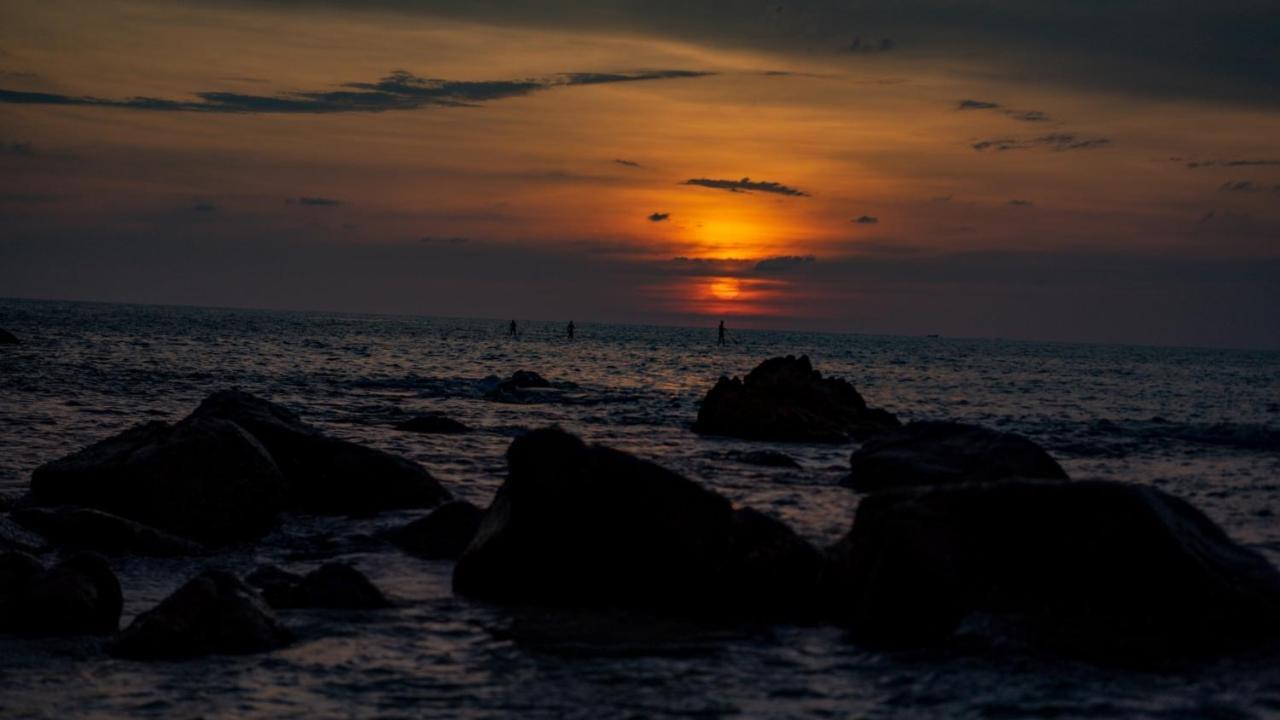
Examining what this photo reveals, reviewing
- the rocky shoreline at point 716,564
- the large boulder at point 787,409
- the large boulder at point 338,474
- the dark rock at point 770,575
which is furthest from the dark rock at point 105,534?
the large boulder at point 787,409

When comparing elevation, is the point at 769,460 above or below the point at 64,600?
below

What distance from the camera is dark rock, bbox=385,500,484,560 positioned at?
13.6 m

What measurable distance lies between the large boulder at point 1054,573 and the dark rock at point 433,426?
1950cm

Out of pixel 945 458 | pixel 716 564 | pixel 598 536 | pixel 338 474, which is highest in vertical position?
pixel 945 458

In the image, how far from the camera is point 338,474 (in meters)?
17.0

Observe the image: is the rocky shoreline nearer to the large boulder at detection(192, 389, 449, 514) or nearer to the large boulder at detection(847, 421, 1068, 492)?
the large boulder at detection(192, 389, 449, 514)

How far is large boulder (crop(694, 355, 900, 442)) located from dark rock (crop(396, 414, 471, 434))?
6.99 metres

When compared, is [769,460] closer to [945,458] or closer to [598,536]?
[945,458]

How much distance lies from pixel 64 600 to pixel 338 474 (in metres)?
7.33

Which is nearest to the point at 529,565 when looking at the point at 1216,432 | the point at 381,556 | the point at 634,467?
the point at 634,467

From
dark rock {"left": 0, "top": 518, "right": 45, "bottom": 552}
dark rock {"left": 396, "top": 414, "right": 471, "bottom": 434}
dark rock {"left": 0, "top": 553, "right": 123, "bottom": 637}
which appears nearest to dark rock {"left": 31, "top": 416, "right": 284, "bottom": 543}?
dark rock {"left": 0, "top": 518, "right": 45, "bottom": 552}

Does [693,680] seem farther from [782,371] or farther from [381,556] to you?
[782,371]

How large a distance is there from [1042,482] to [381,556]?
300 inches

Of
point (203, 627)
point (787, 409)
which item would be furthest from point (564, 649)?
point (787, 409)
